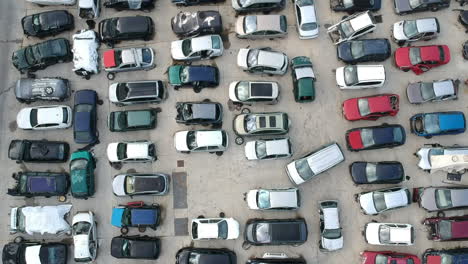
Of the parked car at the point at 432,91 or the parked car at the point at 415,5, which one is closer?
the parked car at the point at 432,91

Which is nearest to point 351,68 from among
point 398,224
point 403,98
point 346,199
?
point 403,98

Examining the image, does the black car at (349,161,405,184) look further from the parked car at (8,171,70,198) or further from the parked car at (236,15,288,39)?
the parked car at (8,171,70,198)

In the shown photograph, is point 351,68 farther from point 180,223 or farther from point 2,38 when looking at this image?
point 2,38

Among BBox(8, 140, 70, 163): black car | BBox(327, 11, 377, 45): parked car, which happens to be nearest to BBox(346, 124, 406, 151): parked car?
BBox(327, 11, 377, 45): parked car

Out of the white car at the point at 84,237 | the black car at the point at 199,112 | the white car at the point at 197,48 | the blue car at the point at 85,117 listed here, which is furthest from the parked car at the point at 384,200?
the blue car at the point at 85,117

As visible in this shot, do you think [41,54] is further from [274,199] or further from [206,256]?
[274,199]

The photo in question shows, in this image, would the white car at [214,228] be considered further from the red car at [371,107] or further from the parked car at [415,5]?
the parked car at [415,5]
